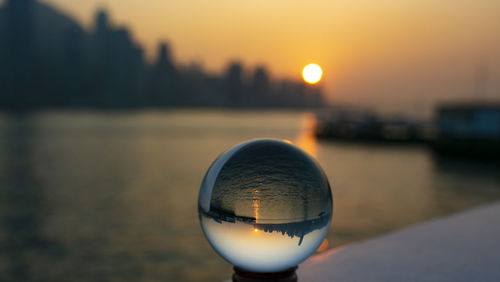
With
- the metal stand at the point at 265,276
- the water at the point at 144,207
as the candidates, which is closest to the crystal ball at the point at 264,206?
the metal stand at the point at 265,276

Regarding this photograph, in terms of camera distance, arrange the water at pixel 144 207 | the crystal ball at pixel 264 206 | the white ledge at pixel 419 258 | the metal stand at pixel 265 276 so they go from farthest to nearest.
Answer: the water at pixel 144 207 < the white ledge at pixel 419 258 < the metal stand at pixel 265 276 < the crystal ball at pixel 264 206

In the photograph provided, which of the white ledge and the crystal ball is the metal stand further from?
the white ledge

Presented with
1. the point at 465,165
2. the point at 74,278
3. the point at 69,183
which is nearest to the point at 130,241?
the point at 74,278

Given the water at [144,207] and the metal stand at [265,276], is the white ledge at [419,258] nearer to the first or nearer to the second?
the metal stand at [265,276]

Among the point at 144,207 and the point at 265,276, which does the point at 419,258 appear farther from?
the point at 144,207

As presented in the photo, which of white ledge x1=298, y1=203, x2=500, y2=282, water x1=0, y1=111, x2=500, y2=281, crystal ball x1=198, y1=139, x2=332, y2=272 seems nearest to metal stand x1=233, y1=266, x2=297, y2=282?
crystal ball x1=198, y1=139, x2=332, y2=272
